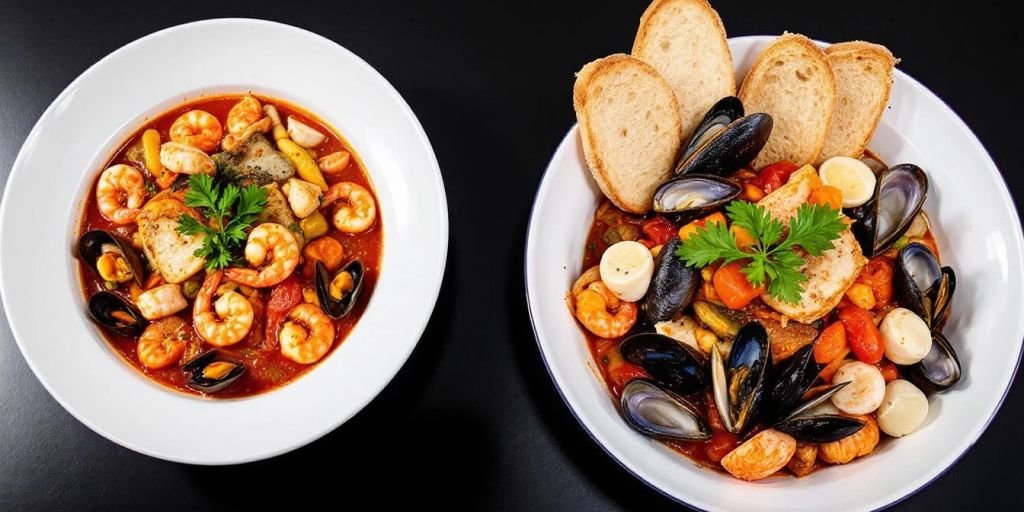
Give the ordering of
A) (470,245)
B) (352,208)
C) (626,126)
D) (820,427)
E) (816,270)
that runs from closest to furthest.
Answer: (820,427), (816,270), (626,126), (352,208), (470,245)

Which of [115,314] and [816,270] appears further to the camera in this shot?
[115,314]

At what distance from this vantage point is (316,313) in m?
2.93

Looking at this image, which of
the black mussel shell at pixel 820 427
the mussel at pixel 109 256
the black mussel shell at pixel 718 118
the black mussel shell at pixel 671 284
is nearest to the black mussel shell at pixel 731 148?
the black mussel shell at pixel 718 118

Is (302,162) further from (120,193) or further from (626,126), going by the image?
(626,126)

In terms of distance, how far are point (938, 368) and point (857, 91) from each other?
1090 mm

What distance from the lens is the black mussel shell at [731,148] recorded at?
111 inches

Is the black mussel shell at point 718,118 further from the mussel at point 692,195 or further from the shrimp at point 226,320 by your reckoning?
the shrimp at point 226,320

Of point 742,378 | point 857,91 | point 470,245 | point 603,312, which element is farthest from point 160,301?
point 857,91

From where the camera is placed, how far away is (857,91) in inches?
118

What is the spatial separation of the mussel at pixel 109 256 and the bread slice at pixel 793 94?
247cm

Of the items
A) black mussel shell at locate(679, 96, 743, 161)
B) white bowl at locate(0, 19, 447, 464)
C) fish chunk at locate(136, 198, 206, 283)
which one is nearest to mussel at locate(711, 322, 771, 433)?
black mussel shell at locate(679, 96, 743, 161)

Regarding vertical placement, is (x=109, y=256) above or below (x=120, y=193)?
below

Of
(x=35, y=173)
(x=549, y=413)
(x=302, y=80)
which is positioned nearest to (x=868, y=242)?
(x=549, y=413)

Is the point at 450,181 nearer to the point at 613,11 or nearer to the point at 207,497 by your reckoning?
the point at 613,11
